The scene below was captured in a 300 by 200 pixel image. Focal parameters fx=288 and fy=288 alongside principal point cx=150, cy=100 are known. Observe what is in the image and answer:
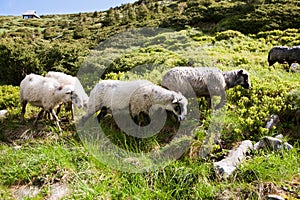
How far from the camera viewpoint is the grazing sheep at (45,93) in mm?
6969

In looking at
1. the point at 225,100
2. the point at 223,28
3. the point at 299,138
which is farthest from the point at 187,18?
the point at 299,138

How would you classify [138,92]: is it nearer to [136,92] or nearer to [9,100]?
[136,92]

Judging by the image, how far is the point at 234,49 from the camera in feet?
53.6

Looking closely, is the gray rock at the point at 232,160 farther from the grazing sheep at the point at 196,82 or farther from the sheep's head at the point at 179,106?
the grazing sheep at the point at 196,82

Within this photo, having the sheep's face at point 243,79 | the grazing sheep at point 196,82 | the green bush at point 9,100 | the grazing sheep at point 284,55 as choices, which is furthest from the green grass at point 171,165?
the grazing sheep at point 284,55

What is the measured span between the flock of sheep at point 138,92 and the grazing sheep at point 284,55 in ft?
17.0

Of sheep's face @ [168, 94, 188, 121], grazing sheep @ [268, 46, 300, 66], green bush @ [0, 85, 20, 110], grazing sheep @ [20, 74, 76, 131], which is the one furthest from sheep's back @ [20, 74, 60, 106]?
grazing sheep @ [268, 46, 300, 66]

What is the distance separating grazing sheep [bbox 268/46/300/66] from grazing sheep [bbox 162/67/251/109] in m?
5.72

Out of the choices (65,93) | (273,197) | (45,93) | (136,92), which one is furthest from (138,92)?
(273,197)

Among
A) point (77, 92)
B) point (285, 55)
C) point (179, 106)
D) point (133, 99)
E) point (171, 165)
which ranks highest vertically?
point (285, 55)

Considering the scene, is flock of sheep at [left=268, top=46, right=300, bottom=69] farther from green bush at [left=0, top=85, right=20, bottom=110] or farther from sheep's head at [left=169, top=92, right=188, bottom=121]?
green bush at [left=0, top=85, right=20, bottom=110]

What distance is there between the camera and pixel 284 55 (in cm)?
1169

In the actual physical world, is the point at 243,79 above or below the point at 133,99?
above

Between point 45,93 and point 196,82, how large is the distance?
369 cm
